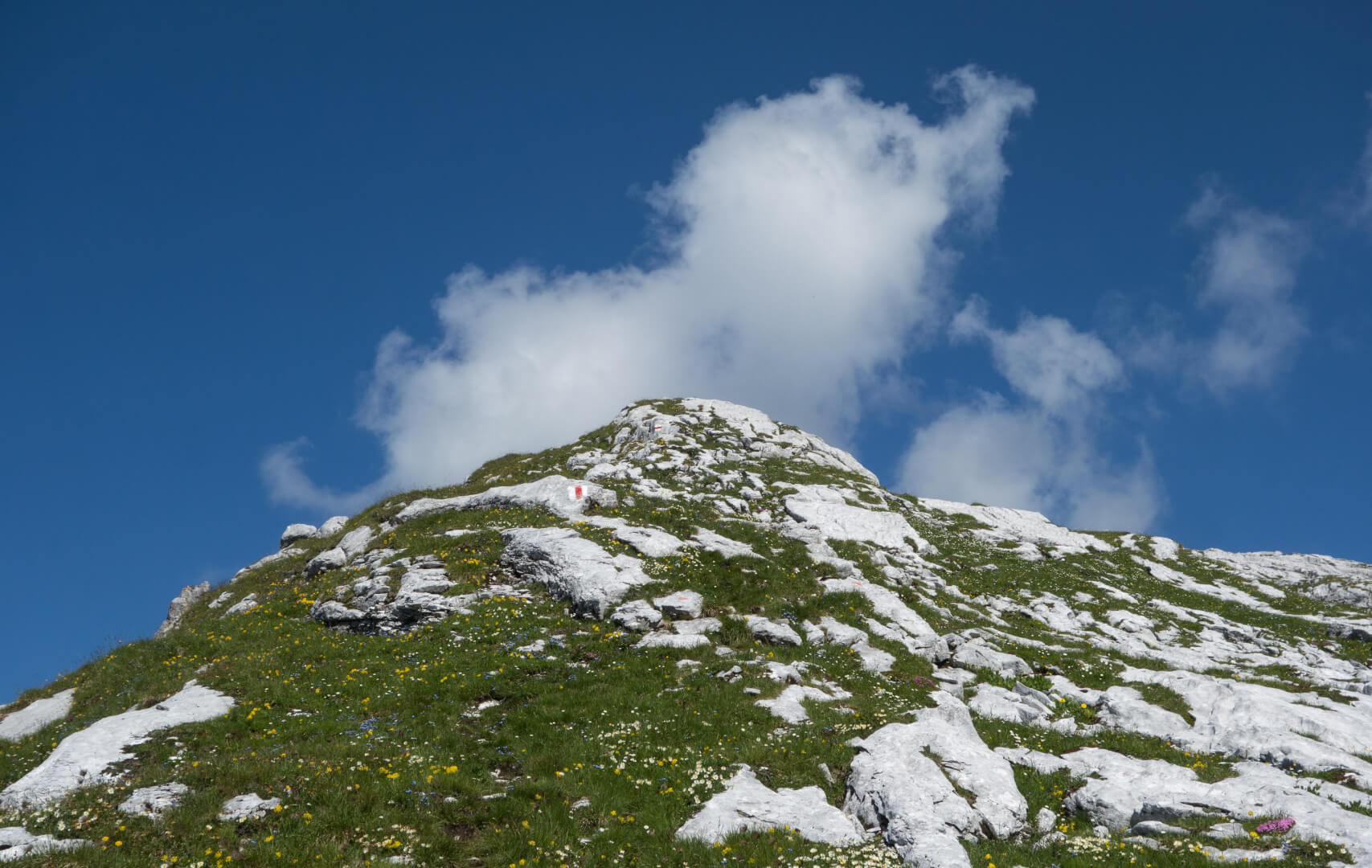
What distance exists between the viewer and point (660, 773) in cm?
1543

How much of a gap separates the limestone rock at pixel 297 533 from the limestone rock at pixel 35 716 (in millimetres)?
22484

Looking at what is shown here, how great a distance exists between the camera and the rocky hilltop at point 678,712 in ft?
42.3

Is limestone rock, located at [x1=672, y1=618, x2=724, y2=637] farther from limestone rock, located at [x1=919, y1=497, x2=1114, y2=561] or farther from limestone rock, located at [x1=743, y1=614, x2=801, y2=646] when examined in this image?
limestone rock, located at [x1=919, y1=497, x2=1114, y2=561]

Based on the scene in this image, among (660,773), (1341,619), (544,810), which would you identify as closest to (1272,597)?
(1341,619)

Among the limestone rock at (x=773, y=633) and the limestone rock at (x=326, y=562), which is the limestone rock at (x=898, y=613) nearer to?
the limestone rock at (x=773, y=633)

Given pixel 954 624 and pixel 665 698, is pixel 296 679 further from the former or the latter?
pixel 954 624

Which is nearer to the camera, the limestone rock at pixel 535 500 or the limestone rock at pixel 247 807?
the limestone rock at pixel 247 807

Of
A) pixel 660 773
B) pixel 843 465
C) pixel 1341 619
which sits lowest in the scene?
pixel 660 773

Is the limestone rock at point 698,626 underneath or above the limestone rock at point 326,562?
underneath

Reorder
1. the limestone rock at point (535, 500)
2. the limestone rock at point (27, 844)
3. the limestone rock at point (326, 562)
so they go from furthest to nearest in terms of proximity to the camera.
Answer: the limestone rock at point (535, 500)
the limestone rock at point (326, 562)
the limestone rock at point (27, 844)

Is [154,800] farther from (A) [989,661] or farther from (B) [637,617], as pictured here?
(A) [989,661]

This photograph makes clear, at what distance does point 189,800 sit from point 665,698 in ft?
37.4

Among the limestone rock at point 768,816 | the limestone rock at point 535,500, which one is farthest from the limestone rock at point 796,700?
the limestone rock at point 535,500

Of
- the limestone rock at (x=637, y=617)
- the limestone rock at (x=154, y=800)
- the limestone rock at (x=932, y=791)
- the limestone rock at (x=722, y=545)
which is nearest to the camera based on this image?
the limestone rock at (x=932, y=791)
